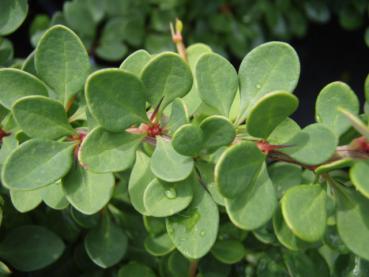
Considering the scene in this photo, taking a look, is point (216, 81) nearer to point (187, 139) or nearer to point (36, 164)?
point (187, 139)

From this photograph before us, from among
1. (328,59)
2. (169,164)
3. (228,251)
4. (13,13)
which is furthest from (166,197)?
(328,59)

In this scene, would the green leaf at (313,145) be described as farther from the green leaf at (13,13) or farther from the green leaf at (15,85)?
the green leaf at (13,13)

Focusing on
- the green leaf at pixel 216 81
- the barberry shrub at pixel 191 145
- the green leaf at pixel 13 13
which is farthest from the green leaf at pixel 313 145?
the green leaf at pixel 13 13

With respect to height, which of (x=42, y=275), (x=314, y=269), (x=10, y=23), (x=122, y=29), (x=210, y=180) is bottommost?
(x=42, y=275)

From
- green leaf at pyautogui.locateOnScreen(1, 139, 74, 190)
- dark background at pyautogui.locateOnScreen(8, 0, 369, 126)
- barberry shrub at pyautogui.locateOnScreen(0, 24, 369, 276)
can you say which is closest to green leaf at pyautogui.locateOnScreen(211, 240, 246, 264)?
barberry shrub at pyautogui.locateOnScreen(0, 24, 369, 276)

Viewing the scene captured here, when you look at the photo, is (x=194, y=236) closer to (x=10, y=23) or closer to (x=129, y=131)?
(x=129, y=131)

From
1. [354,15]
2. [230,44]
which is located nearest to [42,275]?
[230,44]
